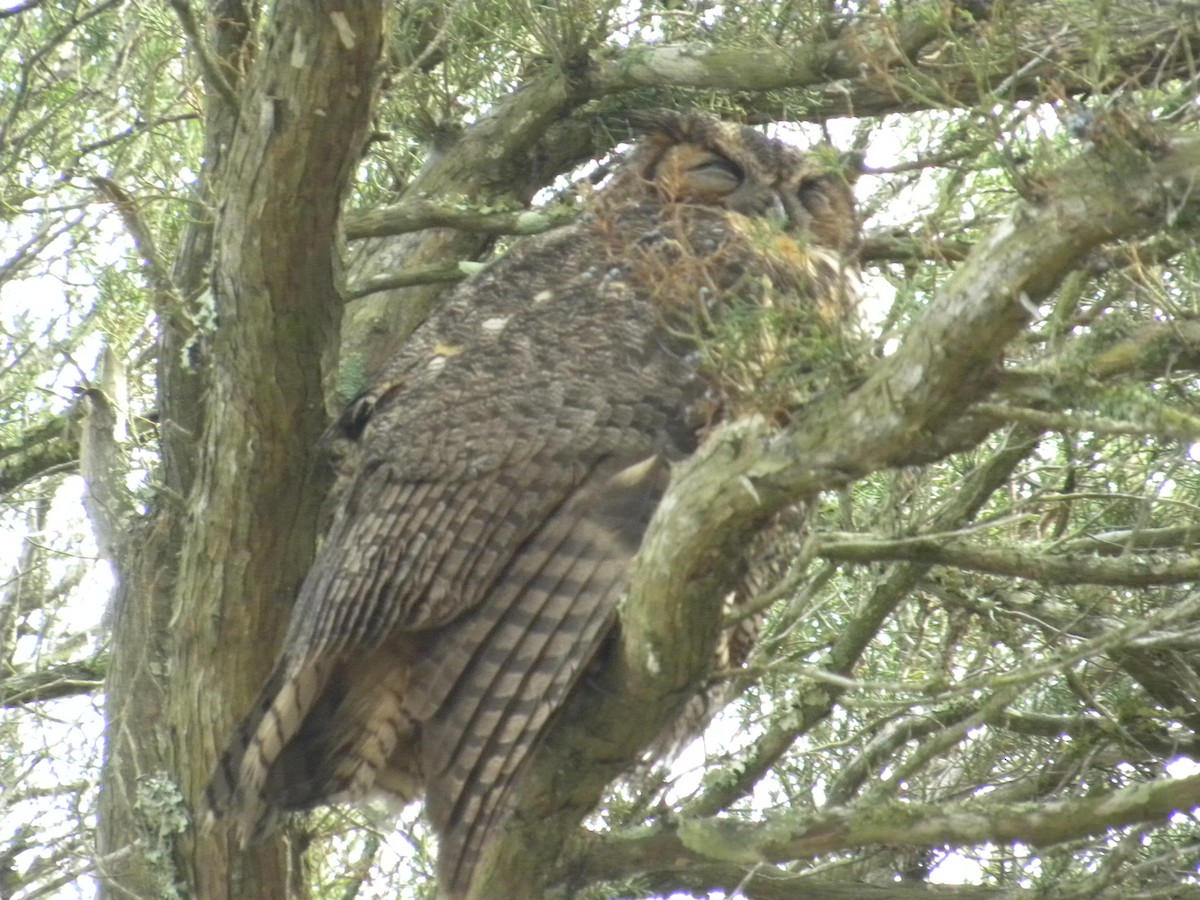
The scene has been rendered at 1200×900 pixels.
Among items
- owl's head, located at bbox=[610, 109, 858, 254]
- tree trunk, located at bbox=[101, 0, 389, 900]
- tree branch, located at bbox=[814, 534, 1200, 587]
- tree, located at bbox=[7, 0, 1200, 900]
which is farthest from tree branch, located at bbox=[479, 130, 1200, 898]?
owl's head, located at bbox=[610, 109, 858, 254]

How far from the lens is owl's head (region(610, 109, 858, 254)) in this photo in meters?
3.68

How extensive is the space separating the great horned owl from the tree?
0.44 ft

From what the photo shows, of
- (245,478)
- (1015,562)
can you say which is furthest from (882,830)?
(245,478)

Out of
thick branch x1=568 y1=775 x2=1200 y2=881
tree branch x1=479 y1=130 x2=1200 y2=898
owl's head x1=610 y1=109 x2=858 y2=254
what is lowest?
thick branch x1=568 y1=775 x2=1200 y2=881

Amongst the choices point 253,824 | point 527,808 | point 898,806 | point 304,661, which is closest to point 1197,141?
point 898,806

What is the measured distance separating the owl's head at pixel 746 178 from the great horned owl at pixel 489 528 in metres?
0.31

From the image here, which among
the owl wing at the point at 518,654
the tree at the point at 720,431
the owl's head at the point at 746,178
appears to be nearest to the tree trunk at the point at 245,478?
the tree at the point at 720,431

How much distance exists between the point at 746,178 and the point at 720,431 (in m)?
1.72

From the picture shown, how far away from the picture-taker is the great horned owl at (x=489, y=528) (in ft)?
9.11

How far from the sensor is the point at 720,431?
2158 millimetres

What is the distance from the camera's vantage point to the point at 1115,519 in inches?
142

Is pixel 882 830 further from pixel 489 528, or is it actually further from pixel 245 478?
pixel 245 478

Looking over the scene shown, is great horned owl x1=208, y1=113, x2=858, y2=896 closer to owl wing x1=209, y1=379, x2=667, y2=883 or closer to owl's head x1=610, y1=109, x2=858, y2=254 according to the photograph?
owl wing x1=209, y1=379, x2=667, y2=883

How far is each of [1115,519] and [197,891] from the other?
230 centimetres
